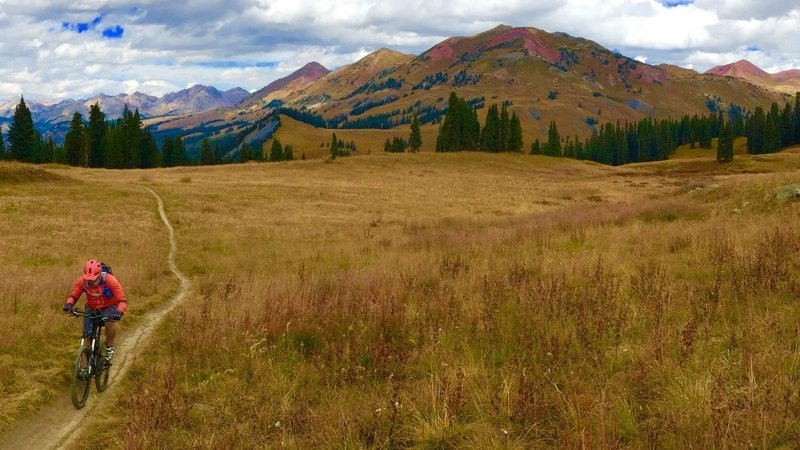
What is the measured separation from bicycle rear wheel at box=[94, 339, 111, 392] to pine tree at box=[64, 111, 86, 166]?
3834 inches

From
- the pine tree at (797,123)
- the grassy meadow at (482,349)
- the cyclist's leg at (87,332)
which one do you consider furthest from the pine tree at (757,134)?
the cyclist's leg at (87,332)

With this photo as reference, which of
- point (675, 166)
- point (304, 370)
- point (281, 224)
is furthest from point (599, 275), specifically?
point (675, 166)

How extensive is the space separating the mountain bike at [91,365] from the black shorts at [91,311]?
0.02 meters

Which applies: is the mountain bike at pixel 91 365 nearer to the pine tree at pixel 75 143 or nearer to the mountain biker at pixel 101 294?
the mountain biker at pixel 101 294

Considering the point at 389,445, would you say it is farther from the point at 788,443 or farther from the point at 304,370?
the point at 788,443

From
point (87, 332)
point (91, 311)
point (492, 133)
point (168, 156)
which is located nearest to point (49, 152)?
point (168, 156)

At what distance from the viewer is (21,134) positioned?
272 feet

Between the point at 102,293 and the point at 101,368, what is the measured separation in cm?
136

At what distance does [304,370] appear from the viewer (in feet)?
21.7

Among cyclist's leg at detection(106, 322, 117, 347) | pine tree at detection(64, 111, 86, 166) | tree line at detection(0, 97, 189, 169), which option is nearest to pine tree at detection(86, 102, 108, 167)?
tree line at detection(0, 97, 189, 169)

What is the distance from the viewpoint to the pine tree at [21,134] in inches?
3209

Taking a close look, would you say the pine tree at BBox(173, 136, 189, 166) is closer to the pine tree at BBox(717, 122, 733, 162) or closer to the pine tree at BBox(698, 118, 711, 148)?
the pine tree at BBox(717, 122, 733, 162)

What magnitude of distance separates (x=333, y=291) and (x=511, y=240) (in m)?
8.84

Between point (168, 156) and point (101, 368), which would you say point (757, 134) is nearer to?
point (168, 156)
